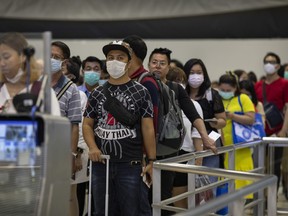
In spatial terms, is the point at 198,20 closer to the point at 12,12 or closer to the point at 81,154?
the point at 12,12

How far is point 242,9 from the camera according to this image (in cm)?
955

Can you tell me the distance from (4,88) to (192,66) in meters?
2.69

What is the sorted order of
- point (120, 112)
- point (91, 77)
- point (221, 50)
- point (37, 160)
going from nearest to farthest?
1. point (37, 160)
2. point (120, 112)
3. point (91, 77)
4. point (221, 50)

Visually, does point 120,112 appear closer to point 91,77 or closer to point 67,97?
point 67,97

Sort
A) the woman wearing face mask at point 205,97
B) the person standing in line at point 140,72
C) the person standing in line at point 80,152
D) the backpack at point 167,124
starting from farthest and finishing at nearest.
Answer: the woman wearing face mask at point 205,97 < the person standing in line at point 80,152 < the backpack at point 167,124 < the person standing in line at point 140,72

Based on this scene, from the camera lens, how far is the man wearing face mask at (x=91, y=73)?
17.9 ft

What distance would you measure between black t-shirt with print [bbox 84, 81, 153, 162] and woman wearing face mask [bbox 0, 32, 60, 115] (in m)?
1.07

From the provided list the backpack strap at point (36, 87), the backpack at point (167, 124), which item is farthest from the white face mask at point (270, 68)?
the backpack strap at point (36, 87)

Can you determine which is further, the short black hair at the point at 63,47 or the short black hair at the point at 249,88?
the short black hair at the point at 249,88

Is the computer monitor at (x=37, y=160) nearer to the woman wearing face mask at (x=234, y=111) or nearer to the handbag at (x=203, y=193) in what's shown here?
the handbag at (x=203, y=193)

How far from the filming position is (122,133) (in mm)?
3643

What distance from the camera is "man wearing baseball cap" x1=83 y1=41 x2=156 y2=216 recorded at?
3645 mm

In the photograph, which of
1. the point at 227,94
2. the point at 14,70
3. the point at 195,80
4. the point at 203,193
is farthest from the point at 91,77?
the point at 14,70

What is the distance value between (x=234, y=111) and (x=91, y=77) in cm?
144
